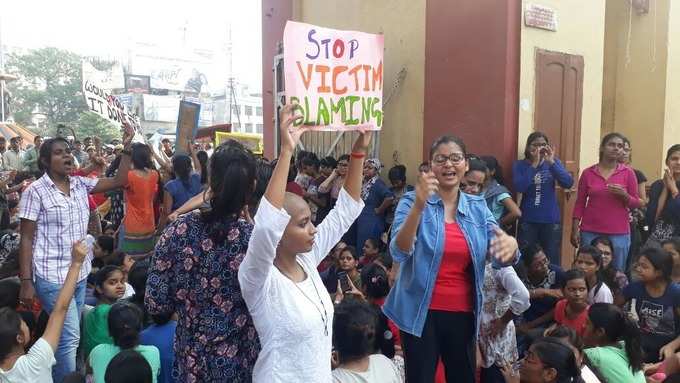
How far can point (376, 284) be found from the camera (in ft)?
15.6

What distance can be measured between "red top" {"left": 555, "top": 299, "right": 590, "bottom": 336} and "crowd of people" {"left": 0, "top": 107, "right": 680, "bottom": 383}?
0.5 inches

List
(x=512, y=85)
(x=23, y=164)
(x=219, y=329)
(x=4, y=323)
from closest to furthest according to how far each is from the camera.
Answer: (x=219, y=329) → (x=4, y=323) → (x=512, y=85) → (x=23, y=164)

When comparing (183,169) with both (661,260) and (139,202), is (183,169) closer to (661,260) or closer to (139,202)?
(139,202)

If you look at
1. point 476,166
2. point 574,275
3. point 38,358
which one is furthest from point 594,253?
point 38,358

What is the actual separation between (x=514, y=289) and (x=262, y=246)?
174 centimetres

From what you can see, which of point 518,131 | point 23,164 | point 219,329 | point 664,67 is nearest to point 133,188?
point 518,131

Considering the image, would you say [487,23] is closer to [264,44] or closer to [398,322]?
[398,322]

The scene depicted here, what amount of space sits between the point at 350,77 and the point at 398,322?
1.48 meters

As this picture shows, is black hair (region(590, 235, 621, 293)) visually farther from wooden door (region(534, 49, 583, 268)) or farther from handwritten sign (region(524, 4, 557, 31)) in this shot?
handwritten sign (region(524, 4, 557, 31))

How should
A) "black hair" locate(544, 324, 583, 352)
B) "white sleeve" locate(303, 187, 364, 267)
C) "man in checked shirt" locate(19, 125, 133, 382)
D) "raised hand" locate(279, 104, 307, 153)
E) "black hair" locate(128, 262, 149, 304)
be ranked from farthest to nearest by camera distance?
"black hair" locate(128, 262, 149, 304)
"man in checked shirt" locate(19, 125, 133, 382)
"black hair" locate(544, 324, 583, 352)
"white sleeve" locate(303, 187, 364, 267)
"raised hand" locate(279, 104, 307, 153)

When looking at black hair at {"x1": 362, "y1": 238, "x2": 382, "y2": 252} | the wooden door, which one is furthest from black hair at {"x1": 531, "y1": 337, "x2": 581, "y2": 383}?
the wooden door

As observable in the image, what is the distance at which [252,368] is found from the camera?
7.39 feet

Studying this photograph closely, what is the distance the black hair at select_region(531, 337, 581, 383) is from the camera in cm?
302

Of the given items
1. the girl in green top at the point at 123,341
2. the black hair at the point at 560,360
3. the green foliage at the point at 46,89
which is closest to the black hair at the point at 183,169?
the girl in green top at the point at 123,341
